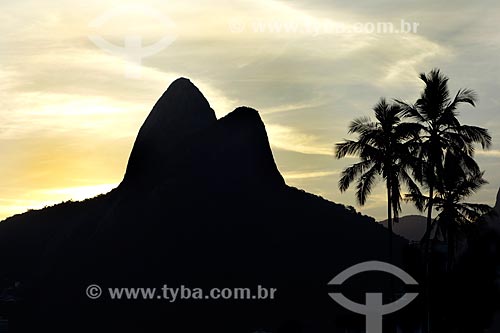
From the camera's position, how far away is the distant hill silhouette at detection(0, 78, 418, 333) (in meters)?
149

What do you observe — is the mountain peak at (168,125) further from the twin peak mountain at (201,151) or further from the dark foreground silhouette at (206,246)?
the dark foreground silhouette at (206,246)

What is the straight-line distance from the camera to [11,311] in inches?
6841

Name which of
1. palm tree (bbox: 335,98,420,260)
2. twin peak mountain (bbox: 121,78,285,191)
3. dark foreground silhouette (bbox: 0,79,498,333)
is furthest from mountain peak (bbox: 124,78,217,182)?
palm tree (bbox: 335,98,420,260)

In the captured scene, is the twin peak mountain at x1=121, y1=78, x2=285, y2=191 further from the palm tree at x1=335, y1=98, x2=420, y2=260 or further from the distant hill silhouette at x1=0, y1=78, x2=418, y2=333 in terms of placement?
the palm tree at x1=335, y1=98, x2=420, y2=260

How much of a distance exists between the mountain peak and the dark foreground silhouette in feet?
1.44

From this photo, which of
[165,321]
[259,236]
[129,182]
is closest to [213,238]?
[259,236]

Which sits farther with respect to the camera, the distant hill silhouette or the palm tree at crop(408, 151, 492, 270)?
the distant hill silhouette

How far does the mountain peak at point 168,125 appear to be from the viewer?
18700 cm

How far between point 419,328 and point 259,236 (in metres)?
96.3

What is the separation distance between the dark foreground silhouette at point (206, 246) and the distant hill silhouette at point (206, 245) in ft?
0.69

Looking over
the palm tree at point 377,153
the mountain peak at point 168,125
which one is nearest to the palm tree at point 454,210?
the palm tree at point 377,153

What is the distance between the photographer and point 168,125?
193250mm

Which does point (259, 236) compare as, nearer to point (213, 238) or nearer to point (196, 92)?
point (213, 238)

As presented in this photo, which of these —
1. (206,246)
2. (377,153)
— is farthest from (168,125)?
(377,153)
